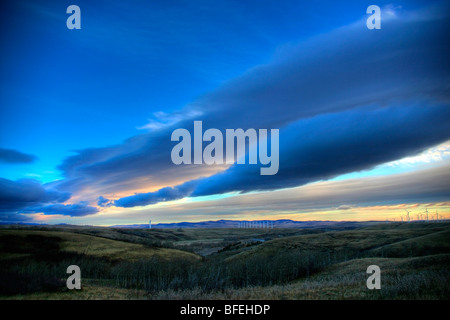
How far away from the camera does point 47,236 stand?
1484 inches

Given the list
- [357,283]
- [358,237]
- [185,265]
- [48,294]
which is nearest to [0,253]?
[185,265]

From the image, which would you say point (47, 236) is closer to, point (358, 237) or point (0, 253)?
point (0, 253)

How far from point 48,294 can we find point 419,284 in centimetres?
1729

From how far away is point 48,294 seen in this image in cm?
1435

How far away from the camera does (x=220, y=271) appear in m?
25.0

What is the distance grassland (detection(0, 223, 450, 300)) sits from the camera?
46.0 ft

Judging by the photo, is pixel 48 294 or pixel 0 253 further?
pixel 0 253

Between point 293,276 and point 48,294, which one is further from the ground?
point 48,294

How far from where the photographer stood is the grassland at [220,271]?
1403 cm
